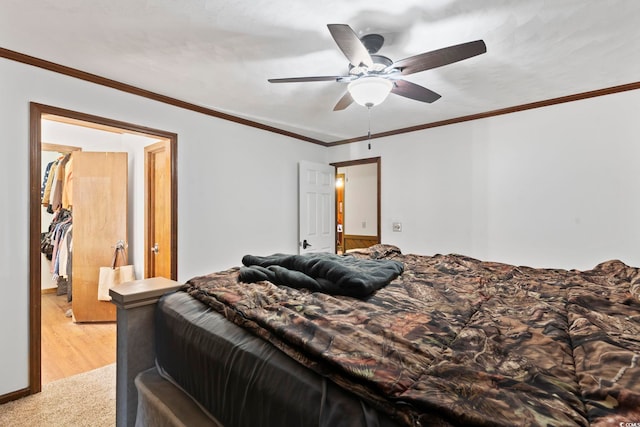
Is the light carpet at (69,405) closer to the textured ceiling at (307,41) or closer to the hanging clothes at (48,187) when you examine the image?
the textured ceiling at (307,41)

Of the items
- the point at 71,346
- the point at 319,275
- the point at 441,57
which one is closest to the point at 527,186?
the point at 441,57

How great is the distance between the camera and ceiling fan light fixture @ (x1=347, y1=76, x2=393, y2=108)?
189 cm

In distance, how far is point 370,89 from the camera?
1923mm

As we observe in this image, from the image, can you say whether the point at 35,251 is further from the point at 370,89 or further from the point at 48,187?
the point at 48,187

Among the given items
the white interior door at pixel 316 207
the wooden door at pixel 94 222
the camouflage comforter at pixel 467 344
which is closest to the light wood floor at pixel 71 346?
the wooden door at pixel 94 222

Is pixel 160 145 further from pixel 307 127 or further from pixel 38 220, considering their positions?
pixel 307 127

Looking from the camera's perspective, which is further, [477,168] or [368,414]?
[477,168]

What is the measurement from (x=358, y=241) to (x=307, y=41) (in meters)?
4.81

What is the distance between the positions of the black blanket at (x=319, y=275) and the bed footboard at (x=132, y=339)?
0.44 meters

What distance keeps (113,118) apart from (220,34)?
137 cm

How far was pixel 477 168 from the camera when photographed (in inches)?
135

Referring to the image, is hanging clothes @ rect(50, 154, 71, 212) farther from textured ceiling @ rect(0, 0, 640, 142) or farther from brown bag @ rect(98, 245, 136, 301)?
textured ceiling @ rect(0, 0, 640, 142)

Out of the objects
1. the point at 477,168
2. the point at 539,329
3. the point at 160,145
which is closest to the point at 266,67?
the point at 160,145

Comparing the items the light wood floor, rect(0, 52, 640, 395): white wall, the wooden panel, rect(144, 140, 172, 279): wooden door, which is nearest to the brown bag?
rect(144, 140, 172, 279): wooden door
